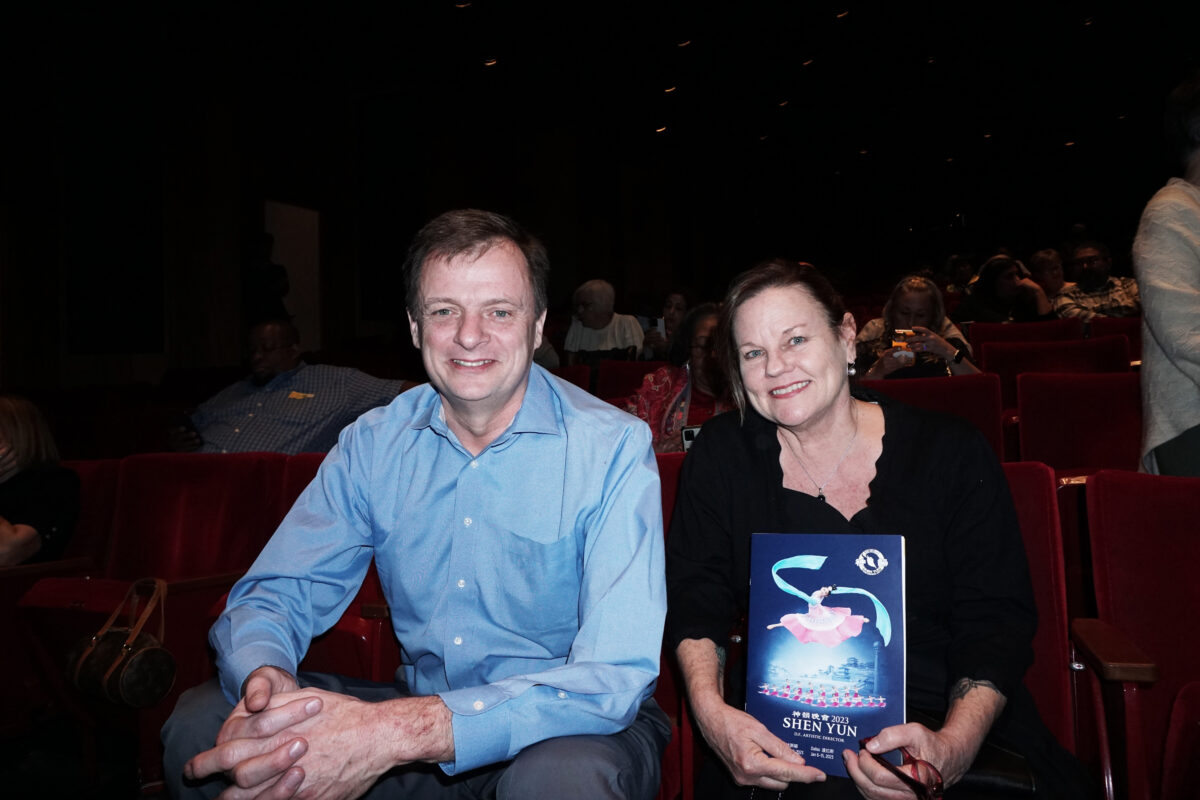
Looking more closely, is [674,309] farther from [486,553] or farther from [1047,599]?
[486,553]

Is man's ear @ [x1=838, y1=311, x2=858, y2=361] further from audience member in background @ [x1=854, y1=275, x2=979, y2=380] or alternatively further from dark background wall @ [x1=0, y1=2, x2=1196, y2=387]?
dark background wall @ [x1=0, y1=2, x2=1196, y2=387]

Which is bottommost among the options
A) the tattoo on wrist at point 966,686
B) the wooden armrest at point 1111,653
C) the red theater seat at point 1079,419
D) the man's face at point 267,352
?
the tattoo on wrist at point 966,686

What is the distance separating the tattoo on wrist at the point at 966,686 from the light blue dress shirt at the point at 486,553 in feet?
1.74

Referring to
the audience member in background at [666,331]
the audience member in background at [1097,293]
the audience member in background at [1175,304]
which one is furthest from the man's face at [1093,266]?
the audience member in background at [1175,304]

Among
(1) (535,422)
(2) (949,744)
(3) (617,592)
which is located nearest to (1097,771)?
(2) (949,744)

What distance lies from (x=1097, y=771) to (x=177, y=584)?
2.17 metres

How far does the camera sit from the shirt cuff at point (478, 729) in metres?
1.23

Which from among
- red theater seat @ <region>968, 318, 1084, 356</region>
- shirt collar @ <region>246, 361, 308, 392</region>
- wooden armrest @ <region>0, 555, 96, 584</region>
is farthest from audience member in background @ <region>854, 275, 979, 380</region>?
wooden armrest @ <region>0, 555, 96, 584</region>

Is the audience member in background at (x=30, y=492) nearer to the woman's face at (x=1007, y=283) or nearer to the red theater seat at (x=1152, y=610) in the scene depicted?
the red theater seat at (x=1152, y=610)

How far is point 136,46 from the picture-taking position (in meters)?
7.38

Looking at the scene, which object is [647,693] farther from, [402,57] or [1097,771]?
[402,57]

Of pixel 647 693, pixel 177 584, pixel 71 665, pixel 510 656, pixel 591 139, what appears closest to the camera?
pixel 647 693

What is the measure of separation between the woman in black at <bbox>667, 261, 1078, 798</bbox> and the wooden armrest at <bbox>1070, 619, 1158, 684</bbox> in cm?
13

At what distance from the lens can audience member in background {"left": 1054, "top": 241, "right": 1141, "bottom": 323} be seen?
6584mm
